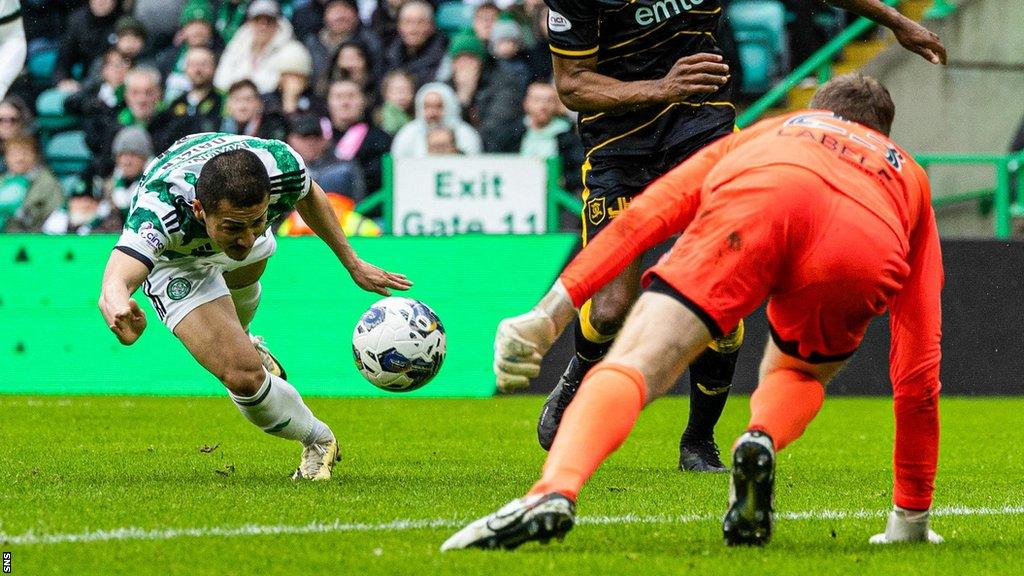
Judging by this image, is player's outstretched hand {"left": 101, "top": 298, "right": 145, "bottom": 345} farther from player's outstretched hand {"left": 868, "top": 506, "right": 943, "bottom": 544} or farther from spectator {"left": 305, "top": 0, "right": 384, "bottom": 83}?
spectator {"left": 305, "top": 0, "right": 384, "bottom": 83}

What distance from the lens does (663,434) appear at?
8.98 m

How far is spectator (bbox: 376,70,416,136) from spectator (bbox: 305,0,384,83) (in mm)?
646

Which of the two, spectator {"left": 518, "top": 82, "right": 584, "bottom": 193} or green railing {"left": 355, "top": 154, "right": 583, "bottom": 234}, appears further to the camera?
spectator {"left": 518, "top": 82, "right": 584, "bottom": 193}

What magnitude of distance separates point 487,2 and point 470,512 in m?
11.9

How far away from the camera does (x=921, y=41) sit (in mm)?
5879

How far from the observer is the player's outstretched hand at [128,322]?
498 centimetres

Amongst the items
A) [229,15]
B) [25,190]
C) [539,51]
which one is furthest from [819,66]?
[25,190]

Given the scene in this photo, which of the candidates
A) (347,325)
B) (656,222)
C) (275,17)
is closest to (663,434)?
(347,325)

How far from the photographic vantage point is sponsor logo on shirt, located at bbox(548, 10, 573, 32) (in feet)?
21.8

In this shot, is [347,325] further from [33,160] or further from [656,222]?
[656,222]

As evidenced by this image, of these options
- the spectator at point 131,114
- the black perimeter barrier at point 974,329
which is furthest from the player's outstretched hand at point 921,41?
the spectator at point 131,114

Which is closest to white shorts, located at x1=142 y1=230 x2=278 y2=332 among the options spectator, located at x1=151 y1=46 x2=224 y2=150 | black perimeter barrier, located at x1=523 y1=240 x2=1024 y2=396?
black perimeter barrier, located at x1=523 y1=240 x2=1024 y2=396

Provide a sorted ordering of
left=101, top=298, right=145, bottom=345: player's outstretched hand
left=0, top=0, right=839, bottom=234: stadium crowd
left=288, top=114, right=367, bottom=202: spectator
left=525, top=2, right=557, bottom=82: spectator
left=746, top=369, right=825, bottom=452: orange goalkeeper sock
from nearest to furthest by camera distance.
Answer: left=746, top=369, right=825, bottom=452: orange goalkeeper sock → left=101, top=298, right=145, bottom=345: player's outstretched hand → left=288, top=114, right=367, bottom=202: spectator → left=0, top=0, right=839, bottom=234: stadium crowd → left=525, top=2, right=557, bottom=82: spectator

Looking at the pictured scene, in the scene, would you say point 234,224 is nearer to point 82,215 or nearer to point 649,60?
point 649,60
